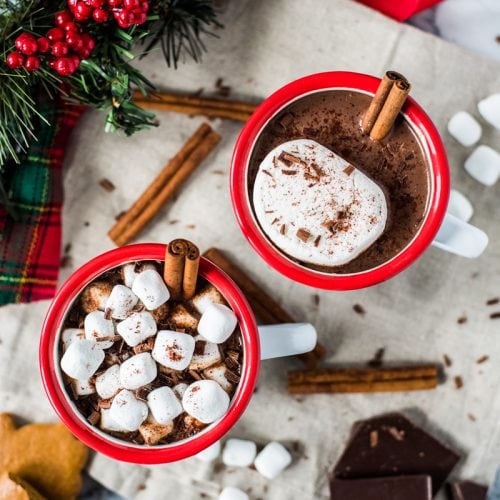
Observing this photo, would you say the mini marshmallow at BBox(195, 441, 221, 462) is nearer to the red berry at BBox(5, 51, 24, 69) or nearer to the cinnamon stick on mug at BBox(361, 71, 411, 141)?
the cinnamon stick on mug at BBox(361, 71, 411, 141)

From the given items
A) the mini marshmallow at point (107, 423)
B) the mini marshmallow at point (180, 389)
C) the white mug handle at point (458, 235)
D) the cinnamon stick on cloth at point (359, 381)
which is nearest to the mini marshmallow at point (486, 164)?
the white mug handle at point (458, 235)

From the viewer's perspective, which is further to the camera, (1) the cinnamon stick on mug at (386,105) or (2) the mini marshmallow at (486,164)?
(2) the mini marshmallow at (486,164)

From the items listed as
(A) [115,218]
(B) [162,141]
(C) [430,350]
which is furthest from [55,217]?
(C) [430,350]

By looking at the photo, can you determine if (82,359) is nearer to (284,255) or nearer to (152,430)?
(152,430)

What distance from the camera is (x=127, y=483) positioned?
4.41 ft

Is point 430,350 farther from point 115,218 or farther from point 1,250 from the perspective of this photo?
point 1,250

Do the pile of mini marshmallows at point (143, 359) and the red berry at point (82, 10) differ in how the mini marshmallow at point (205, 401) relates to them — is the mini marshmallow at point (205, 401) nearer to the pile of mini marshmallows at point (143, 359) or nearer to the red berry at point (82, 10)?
the pile of mini marshmallows at point (143, 359)

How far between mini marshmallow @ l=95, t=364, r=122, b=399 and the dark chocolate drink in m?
0.33

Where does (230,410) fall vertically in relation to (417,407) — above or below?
above

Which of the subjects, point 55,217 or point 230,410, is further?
point 55,217

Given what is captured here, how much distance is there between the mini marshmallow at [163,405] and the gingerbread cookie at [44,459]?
1.20 feet

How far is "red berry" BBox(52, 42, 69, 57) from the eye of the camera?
100 centimetres

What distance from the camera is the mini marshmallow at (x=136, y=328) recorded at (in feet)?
3.31

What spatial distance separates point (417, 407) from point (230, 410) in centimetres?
47
